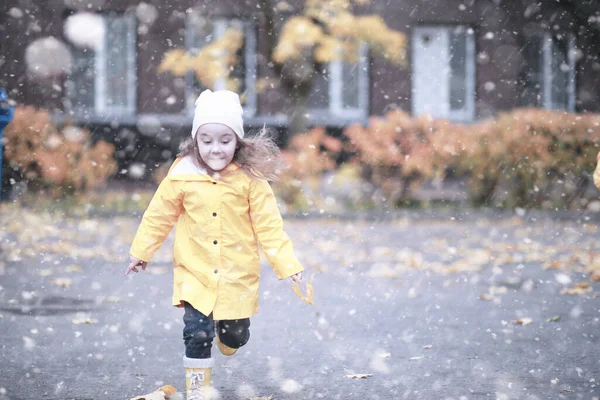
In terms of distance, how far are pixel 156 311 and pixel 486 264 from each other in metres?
3.75

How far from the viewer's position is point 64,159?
14945 mm

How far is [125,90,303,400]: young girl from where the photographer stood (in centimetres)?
419

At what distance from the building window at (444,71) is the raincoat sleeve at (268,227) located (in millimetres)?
14542

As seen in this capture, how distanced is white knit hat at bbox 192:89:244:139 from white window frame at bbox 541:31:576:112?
15.3 metres

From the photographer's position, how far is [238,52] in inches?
719

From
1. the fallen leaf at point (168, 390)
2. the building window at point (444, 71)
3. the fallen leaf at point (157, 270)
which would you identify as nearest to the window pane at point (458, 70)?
the building window at point (444, 71)

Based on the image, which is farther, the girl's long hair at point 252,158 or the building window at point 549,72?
the building window at point 549,72

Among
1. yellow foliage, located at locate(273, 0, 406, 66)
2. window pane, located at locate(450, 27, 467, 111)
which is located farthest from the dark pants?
window pane, located at locate(450, 27, 467, 111)

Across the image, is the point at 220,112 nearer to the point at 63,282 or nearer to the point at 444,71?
the point at 63,282

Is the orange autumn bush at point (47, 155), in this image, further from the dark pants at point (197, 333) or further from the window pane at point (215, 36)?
the dark pants at point (197, 333)

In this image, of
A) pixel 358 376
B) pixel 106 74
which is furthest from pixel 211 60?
pixel 358 376

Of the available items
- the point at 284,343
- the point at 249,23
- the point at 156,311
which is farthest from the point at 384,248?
the point at 249,23

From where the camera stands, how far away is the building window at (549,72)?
1883 centimetres

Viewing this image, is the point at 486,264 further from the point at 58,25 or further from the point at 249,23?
the point at 58,25
